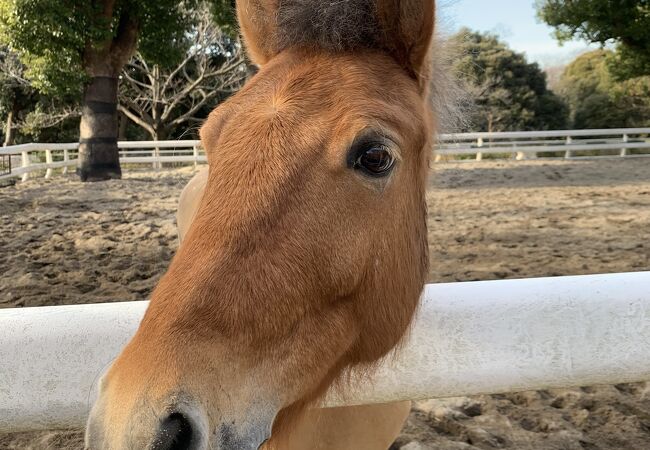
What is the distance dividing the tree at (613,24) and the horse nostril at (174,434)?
22533 millimetres

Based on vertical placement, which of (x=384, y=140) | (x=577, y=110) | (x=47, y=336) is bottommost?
(x=47, y=336)

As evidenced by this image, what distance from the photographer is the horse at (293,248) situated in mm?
1255

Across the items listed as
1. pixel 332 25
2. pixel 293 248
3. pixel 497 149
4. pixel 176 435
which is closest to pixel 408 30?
pixel 332 25

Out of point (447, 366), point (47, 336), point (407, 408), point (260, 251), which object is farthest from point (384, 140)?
point (407, 408)

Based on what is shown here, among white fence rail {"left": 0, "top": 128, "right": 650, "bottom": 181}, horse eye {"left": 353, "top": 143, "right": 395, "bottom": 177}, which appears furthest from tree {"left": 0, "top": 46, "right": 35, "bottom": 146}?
horse eye {"left": 353, "top": 143, "right": 395, "bottom": 177}

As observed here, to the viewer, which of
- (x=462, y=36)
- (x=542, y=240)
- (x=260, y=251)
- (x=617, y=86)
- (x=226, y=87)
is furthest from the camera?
(x=617, y=86)

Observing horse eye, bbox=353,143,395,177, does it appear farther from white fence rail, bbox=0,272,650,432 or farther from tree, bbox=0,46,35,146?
tree, bbox=0,46,35,146

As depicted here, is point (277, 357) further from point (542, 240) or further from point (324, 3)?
point (542, 240)

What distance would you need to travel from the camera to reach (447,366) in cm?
181

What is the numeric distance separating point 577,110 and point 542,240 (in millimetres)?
28152

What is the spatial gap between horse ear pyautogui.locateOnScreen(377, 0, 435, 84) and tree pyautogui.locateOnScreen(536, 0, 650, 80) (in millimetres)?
21323

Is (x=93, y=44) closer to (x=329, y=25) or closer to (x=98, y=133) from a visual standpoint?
(x=98, y=133)

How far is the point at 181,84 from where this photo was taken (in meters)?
28.1

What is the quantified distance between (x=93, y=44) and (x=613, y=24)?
59.2ft
